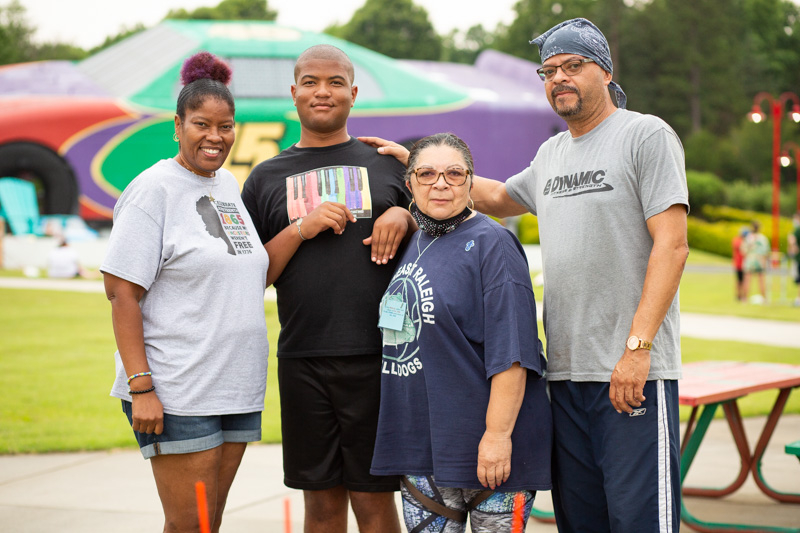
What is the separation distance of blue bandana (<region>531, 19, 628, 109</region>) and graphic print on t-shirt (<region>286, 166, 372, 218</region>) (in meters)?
0.88

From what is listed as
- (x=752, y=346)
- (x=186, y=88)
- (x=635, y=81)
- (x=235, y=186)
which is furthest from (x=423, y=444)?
(x=635, y=81)

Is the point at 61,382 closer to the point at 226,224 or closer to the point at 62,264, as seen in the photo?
the point at 226,224

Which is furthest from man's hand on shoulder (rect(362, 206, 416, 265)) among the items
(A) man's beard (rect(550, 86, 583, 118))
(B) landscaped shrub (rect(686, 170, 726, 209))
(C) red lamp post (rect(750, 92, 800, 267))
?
(B) landscaped shrub (rect(686, 170, 726, 209))

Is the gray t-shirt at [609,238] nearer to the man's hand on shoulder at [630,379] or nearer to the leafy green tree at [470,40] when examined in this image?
the man's hand on shoulder at [630,379]

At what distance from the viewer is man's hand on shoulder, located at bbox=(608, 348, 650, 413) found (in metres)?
2.83

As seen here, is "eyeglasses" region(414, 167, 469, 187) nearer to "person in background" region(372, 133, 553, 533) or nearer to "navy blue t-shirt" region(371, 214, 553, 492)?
"person in background" region(372, 133, 553, 533)

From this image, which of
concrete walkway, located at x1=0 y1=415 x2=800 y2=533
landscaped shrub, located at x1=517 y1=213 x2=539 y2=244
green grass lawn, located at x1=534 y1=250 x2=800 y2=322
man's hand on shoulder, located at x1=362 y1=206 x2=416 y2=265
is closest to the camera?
man's hand on shoulder, located at x1=362 y1=206 x2=416 y2=265

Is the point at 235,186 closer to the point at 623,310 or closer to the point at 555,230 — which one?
the point at 555,230

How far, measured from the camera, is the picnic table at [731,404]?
4.32 m

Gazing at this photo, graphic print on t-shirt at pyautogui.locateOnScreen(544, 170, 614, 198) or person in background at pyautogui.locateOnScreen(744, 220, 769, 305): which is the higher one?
graphic print on t-shirt at pyautogui.locateOnScreen(544, 170, 614, 198)

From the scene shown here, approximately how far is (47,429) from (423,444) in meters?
4.90

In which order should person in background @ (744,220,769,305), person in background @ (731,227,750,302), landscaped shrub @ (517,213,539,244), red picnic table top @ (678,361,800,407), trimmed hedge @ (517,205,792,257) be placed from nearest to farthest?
red picnic table top @ (678,361,800,407), person in background @ (731,227,750,302), person in background @ (744,220,769,305), landscaped shrub @ (517,213,539,244), trimmed hedge @ (517,205,792,257)

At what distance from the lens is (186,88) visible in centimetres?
308

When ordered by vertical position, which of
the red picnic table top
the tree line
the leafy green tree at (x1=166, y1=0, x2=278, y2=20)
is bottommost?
the red picnic table top
